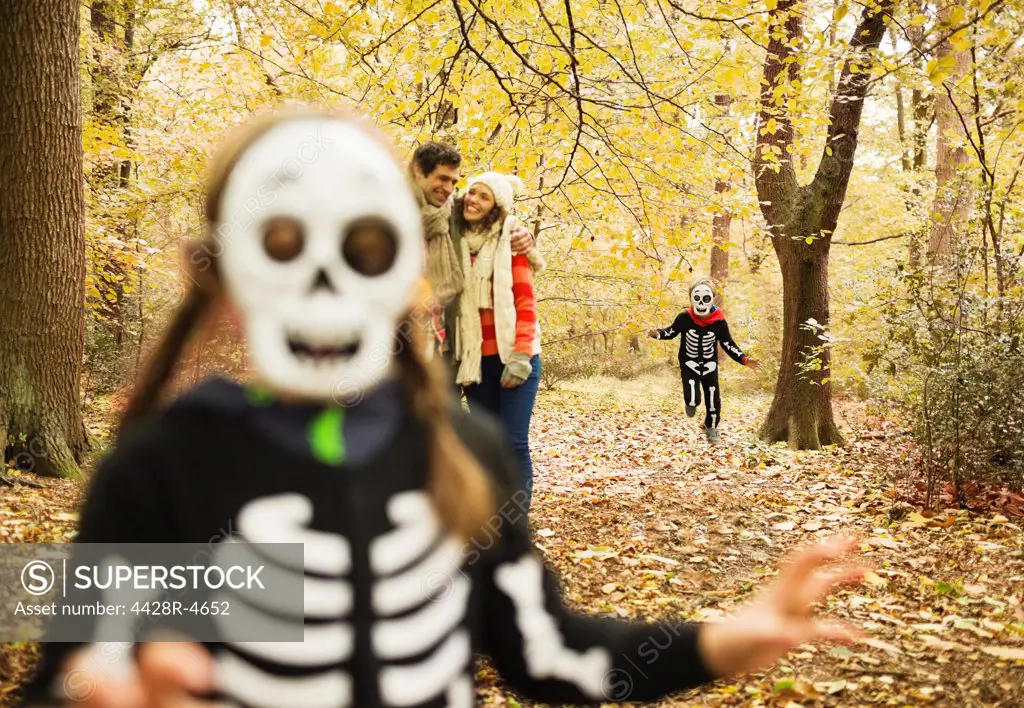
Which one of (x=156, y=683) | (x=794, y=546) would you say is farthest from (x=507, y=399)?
(x=156, y=683)

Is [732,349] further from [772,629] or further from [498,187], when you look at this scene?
[772,629]

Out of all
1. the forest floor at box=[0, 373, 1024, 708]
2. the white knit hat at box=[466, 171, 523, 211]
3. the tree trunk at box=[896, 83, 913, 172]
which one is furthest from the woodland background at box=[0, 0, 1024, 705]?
the tree trunk at box=[896, 83, 913, 172]

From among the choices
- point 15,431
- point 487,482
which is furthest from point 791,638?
point 15,431

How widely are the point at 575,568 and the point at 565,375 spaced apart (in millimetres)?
15108

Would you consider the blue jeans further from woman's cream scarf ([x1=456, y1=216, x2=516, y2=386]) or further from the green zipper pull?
the green zipper pull

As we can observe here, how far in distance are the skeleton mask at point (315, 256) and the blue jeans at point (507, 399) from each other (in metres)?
3.81

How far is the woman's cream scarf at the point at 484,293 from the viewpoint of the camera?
4.70 metres

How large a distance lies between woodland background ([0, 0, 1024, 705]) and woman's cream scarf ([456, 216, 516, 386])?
99 cm

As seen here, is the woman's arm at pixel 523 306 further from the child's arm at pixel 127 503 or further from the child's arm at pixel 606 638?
the child's arm at pixel 127 503

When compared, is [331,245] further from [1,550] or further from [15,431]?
[15,431]

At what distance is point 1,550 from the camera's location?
4.59 metres

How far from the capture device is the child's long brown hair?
102 centimetres

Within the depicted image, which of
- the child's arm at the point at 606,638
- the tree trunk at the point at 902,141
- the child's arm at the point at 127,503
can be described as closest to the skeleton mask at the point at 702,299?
the tree trunk at the point at 902,141

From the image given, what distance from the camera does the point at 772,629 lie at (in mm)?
1096
